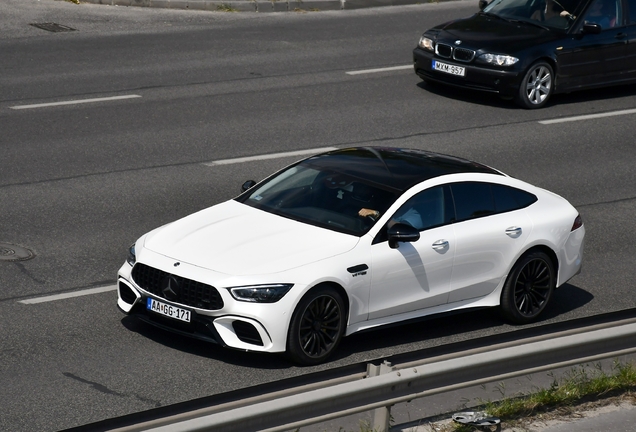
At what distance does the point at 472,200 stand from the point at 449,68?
25.9ft

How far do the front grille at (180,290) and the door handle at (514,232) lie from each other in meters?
2.80

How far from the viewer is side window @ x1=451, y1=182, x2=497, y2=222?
29.3ft

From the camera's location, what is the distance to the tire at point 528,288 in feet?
29.8

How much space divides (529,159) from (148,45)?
7969mm

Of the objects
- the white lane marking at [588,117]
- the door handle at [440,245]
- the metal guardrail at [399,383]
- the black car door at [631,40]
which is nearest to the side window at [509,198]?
the door handle at [440,245]

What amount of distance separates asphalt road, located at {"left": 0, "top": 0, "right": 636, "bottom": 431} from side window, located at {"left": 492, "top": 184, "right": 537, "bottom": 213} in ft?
3.32

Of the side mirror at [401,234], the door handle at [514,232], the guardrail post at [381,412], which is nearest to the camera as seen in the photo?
the guardrail post at [381,412]

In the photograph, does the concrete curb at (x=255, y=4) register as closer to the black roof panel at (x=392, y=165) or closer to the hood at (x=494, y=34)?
the hood at (x=494, y=34)

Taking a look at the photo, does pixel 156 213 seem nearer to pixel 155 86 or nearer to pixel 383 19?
pixel 155 86

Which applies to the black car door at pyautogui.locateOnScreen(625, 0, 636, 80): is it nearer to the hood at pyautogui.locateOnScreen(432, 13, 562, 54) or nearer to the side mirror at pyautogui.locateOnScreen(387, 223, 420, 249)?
the hood at pyautogui.locateOnScreen(432, 13, 562, 54)

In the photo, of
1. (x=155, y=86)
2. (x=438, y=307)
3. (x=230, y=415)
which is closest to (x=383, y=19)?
(x=155, y=86)

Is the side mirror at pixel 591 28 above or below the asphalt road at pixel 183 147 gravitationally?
above

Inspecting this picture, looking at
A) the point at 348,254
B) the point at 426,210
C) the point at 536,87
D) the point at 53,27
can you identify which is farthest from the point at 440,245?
the point at 53,27

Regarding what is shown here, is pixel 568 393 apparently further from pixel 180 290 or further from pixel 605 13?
pixel 605 13
